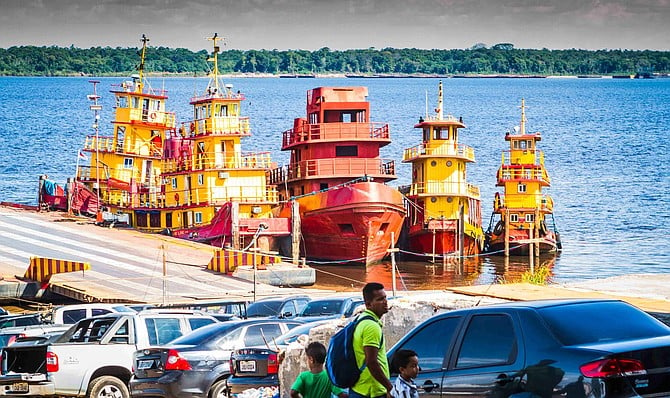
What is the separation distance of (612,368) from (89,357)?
981 cm

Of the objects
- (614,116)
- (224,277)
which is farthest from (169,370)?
(614,116)

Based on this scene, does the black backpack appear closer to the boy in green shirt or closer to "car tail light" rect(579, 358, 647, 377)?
the boy in green shirt

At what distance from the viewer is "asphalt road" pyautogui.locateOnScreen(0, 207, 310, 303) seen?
1538 inches

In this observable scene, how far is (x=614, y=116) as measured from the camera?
18562 cm

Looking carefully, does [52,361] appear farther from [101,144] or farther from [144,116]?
[101,144]

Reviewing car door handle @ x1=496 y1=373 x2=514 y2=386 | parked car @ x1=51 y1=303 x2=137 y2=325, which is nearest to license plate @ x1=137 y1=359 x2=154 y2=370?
car door handle @ x1=496 y1=373 x2=514 y2=386

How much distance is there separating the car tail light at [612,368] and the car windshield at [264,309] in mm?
16143

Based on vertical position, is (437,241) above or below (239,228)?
below

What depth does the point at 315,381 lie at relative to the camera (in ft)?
38.9

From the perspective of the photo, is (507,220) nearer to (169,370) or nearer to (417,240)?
(417,240)

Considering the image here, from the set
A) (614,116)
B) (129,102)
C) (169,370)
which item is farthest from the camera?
(614,116)

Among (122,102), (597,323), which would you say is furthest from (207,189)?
(597,323)

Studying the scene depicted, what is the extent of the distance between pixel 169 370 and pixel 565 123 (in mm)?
159946

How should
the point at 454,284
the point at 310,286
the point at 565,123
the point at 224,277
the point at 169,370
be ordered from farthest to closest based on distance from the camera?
1. the point at 565,123
2. the point at 454,284
3. the point at 310,286
4. the point at 224,277
5. the point at 169,370
